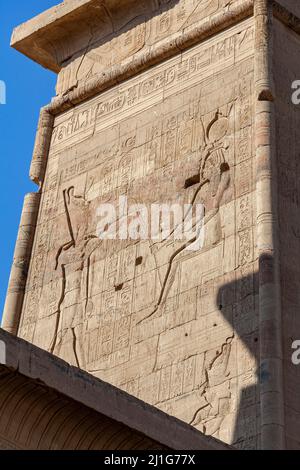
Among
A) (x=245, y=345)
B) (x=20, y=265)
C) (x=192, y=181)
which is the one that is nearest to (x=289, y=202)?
(x=192, y=181)

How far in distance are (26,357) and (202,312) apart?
482cm

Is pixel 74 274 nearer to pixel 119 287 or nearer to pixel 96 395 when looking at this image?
pixel 119 287

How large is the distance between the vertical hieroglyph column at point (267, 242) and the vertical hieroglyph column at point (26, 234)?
Result: 3699 mm

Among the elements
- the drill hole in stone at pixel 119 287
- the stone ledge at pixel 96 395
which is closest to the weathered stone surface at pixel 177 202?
the drill hole in stone at pixel 119 287

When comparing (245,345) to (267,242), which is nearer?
(245,345)

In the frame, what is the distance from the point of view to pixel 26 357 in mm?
9656

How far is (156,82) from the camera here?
16.7m

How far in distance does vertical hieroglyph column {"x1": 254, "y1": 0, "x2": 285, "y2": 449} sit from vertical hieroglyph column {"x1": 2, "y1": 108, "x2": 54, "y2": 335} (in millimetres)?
3699

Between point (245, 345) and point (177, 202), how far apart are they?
2476mm

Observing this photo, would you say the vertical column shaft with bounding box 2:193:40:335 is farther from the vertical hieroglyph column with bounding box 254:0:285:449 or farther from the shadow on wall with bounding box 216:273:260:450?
the vertical hieroglyph column with bounding box 254:0:285:449

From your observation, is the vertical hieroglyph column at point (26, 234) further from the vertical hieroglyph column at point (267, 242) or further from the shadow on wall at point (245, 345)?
the vertical hieroglyph column at point (267, 242)

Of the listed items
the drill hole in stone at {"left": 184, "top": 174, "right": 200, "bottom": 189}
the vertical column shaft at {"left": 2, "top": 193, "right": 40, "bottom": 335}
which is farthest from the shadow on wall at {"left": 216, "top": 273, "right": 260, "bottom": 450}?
the vertical column shaft at {"left": 2, "top": 193, "right": 40, "bottom": 335}

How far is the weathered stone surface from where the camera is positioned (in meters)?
13.6

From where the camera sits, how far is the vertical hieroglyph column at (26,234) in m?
16.2
